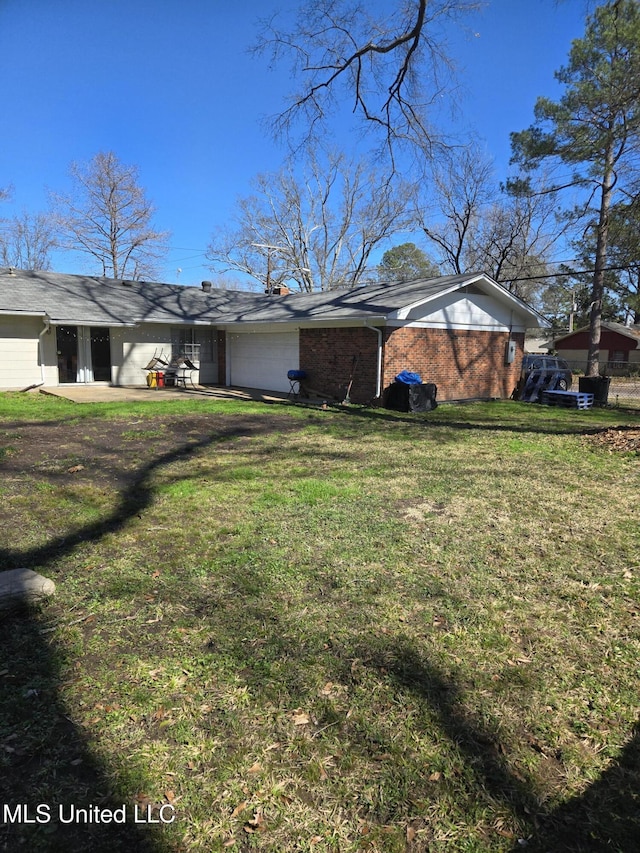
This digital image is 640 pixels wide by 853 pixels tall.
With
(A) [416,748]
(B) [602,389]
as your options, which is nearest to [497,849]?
(A) [416,748]

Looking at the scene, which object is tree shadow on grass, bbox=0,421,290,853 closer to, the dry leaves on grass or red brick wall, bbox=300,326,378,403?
the dry leaves on grass

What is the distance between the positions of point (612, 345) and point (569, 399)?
29460 mm

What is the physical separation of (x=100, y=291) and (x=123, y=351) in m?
2.93

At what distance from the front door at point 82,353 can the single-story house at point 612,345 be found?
1204 inches

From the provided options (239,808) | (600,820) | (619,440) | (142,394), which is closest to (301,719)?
(239,808)

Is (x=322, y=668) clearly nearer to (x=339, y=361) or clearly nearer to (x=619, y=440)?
(x=619, y=440)

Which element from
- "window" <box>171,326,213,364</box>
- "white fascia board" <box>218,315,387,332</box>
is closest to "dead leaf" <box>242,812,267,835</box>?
"white fascia board" <box>218,315,387,332</box>

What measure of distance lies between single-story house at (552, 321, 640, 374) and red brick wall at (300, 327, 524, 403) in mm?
22802

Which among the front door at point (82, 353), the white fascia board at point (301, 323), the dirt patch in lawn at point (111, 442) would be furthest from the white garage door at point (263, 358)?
the dirt patch in lawn at point (111, 442)

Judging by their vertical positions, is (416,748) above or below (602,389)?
below

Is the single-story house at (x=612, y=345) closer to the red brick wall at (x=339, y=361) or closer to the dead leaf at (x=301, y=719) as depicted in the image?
the red brick wall at (x=339, y=361)

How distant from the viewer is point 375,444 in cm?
862

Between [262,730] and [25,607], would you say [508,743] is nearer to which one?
[262,730]

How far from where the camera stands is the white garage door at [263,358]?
52.0ft
